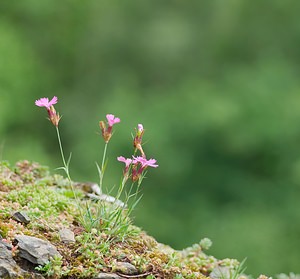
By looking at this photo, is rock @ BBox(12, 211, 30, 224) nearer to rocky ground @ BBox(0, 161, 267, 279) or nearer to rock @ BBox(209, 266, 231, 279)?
rocky ground @ BBox(0, 161, 267, 279)

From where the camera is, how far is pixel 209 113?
23219 mm

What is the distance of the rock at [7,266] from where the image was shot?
3.59 meters

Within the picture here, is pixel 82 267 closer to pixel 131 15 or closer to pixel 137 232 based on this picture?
pixel 137 232

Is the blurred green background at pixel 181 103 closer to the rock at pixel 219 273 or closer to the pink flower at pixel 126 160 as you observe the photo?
the rock at pixel 219 273

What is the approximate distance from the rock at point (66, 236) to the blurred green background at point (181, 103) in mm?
15742

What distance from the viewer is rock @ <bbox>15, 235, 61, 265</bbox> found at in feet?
12.1

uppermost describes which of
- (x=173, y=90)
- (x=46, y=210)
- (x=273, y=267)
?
(x=173, y=90)

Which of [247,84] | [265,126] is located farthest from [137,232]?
[247,84]

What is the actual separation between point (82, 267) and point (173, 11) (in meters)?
23.4

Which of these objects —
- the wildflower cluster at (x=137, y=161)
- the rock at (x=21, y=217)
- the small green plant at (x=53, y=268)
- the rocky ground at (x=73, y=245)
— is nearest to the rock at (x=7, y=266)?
the rocky ground at (x=73, y=245)

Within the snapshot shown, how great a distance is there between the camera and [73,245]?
12.9 feet

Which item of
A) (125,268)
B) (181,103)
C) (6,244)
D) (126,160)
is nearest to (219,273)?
(125,268)

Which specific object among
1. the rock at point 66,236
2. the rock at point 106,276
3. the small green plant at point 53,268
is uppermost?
the rock at point 66,236

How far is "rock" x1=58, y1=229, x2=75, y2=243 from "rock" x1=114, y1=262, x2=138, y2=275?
302 mm
